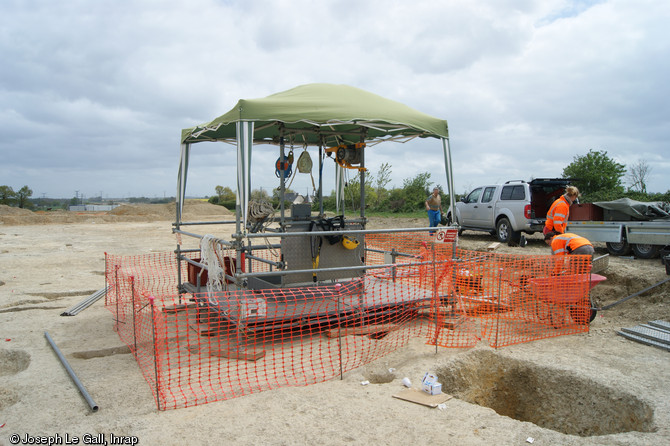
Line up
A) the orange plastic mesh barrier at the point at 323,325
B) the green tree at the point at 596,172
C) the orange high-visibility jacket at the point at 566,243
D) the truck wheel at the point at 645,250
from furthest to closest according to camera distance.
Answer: the green tree at the point at 596,172 < the truck wheel at the point at 645,250 < the orange high-visibility jacket at the point at 566,243 < the orange plastic mesh barrier at the point at 323,325

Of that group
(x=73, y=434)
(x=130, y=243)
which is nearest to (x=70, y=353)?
(x=73, y=434)

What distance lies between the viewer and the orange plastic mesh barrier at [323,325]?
4.85 meters

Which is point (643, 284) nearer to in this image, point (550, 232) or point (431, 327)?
point (550, 232)

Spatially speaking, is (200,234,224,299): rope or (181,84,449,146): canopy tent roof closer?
(181,84,449,146): canopy tent roof

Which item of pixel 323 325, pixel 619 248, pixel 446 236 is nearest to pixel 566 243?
pixel 446 236

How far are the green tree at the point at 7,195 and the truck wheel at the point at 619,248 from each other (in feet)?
173

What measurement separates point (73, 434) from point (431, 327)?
14.9ft

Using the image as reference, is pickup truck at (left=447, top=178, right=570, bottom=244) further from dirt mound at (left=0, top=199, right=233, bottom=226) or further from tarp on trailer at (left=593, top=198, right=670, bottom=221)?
dirt mound at (left=0, top=199, right=233, bottom=226)

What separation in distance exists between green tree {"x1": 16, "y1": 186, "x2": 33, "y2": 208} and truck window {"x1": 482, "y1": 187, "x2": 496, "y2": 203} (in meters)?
49.0

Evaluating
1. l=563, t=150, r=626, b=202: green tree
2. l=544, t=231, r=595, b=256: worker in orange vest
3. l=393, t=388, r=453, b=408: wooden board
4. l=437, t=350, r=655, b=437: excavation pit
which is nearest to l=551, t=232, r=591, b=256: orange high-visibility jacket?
l=544, t=231, r=595, b=256: worker in orange vest

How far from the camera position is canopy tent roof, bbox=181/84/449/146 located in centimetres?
573

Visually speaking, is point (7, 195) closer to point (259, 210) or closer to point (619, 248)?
point (259, 210)

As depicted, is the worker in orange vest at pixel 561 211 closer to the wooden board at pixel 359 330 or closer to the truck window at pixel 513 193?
the wooden board at pixel 359 330

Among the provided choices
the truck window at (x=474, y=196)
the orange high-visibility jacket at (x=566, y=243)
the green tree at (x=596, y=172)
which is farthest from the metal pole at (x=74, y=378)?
the green tree at (x=596, y=172)
